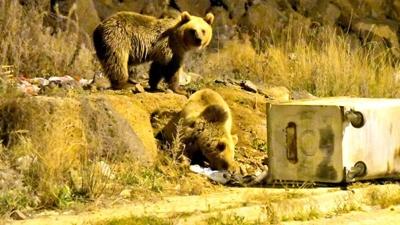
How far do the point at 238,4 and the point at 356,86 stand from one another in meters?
6.24

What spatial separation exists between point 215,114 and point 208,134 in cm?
26

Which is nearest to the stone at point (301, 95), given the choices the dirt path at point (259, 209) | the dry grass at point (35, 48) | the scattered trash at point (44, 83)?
the scattered trash at point (44, 83)

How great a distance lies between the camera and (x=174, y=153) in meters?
11.0

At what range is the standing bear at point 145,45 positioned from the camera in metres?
13.3

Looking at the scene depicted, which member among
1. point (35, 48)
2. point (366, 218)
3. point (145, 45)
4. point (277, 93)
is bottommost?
point (366, 218)

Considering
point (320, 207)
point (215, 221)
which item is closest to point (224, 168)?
point (320, 207)

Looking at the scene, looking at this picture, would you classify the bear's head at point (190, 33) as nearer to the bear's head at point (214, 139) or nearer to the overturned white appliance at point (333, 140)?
the bear's head at point (214, 139)

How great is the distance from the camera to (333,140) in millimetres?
10164

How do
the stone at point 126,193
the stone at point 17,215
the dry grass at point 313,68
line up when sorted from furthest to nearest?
the dry grass at point 313,68 < the stone at point 126,193 < the stone at point 17,215

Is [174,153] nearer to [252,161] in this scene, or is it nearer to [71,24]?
[252,161]

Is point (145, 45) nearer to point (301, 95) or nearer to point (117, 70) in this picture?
point (117, 70)

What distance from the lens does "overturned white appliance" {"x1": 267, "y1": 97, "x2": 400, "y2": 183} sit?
400 inches

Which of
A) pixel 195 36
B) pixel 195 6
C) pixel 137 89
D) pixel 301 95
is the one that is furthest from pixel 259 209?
pixel 195 6

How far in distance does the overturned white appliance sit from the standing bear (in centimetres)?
314
